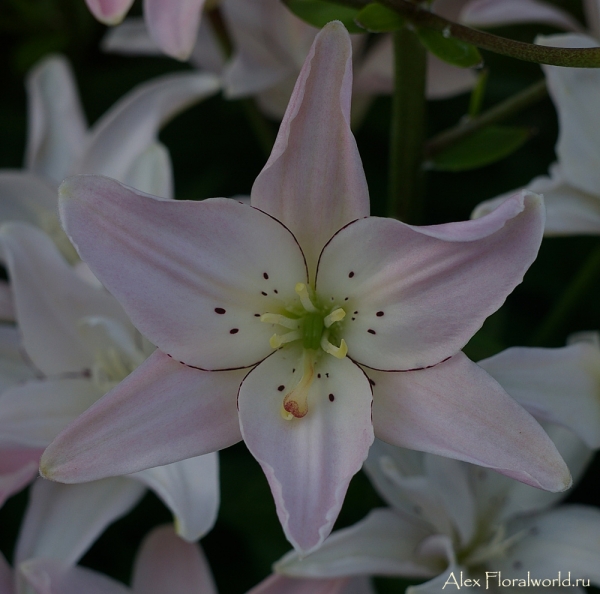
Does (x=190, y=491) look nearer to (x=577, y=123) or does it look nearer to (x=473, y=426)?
(x=473, y=426)

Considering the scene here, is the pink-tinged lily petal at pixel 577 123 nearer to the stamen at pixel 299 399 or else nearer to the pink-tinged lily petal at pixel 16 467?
the stamen at pixel 299 399

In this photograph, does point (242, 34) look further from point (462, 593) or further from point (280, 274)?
point (462, 593)

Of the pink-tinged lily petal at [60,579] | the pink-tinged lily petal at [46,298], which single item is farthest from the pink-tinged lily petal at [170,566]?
the pink-tinged lily petal at [46,298]

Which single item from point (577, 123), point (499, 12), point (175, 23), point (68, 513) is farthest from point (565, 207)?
point (68, 513)

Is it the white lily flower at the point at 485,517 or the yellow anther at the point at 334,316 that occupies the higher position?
the yellow anther at the point at 334,316

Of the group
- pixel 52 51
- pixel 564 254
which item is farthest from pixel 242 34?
pixel 564 254

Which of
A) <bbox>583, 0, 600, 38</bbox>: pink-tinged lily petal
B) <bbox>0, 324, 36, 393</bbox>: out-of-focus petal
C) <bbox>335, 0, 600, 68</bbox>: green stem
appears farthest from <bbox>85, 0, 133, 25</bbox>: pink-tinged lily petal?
<bbox>583, 0, 600, 38</bbox>: pink-tinged lily petal
